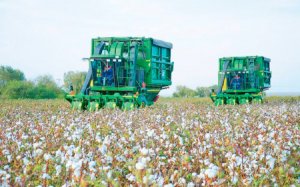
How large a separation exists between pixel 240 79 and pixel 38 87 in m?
25.6

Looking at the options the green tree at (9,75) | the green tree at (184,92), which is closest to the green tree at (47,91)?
the green tree at (9,75)

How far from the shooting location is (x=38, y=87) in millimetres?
46406

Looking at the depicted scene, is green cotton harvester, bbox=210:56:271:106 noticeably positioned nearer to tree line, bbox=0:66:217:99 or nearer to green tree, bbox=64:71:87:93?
tree line, bbox=0:66:217:99

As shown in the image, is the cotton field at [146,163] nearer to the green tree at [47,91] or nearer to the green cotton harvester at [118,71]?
the green cotton harvester at [118,71]

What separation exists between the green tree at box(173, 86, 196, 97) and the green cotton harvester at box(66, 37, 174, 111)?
4046 centimetres

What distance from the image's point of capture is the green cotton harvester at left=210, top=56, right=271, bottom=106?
26609 millimetres

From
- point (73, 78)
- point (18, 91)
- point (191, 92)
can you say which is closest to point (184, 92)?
point (191, 92)

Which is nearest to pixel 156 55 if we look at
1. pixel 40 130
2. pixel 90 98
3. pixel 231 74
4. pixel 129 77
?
pixel 129 77

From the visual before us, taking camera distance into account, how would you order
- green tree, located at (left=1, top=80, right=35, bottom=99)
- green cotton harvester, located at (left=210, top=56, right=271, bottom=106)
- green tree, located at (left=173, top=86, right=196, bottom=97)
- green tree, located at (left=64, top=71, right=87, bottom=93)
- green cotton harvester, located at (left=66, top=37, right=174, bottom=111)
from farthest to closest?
green tree, located at (left=173, top=86, right=196, bottom=97) < green tree, located at (left=64, top=71, right=87, bottom=93) < green tree, located at (left=1, top=80, right=35, bottom=99) < green cotton harvester, located at (left=210, top=56, right=271, bottom=106) < green cotton harvester, located at (left=66, top=37, right=174, bottom=111)

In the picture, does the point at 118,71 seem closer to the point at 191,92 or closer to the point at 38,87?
the point at 38,87

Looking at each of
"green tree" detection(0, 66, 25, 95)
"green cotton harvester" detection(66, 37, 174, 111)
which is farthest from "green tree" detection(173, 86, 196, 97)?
A: "green cotton harvester" detection(66, 37, 174, 111)

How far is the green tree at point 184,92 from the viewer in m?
60.6

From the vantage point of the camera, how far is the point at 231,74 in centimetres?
2788

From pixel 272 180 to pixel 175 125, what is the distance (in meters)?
5.50
